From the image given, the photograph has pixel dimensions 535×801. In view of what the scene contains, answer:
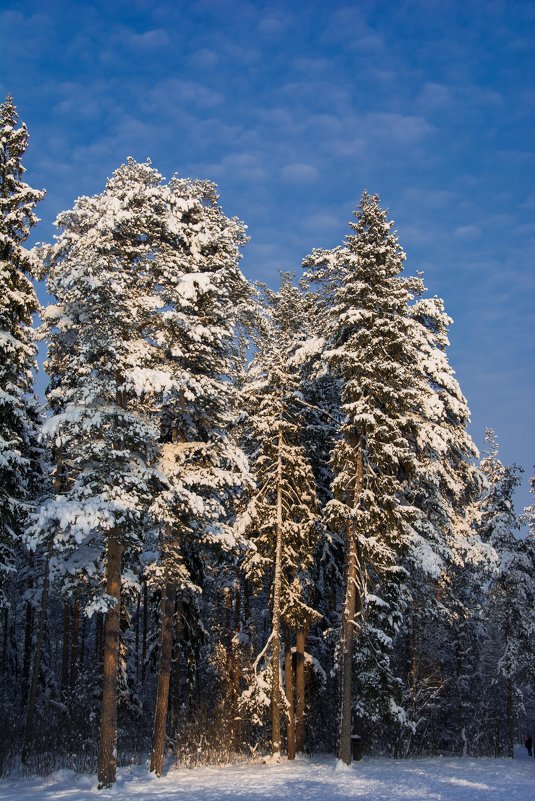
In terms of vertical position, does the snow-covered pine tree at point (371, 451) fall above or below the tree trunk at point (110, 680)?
above

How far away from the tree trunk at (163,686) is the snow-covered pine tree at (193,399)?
29mm

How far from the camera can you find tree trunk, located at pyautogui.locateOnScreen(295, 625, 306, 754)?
82.5 feet

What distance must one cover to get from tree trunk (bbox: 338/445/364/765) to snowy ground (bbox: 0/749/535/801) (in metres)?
0.97

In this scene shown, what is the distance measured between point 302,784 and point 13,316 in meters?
15.1

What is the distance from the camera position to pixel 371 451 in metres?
22.4

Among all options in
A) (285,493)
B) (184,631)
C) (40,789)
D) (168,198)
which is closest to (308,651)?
(184,631)

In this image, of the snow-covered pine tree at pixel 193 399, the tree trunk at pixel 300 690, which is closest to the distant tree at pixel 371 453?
the tree trunk at pixel 300 690

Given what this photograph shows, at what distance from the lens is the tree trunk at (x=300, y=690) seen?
82.5 feet

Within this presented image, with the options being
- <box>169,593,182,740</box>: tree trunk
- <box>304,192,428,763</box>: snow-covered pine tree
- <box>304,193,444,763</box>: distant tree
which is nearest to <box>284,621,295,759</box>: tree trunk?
<box>304,193,444,763</box>: distant tree

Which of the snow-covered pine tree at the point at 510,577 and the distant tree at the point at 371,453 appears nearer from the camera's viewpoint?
the distant tree at the point at 371,453

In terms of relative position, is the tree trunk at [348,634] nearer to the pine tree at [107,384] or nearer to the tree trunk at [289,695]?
the tree trunk at [289,695]

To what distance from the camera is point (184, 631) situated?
85.6ft

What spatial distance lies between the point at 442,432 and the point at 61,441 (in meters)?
13.6

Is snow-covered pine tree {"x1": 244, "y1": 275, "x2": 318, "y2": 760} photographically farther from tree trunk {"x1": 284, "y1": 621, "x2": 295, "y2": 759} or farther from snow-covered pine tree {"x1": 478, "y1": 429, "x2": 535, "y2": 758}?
snow-covered pine tree {"x1": 478, "y1": 429, "x2": 535, "y2": 758}
